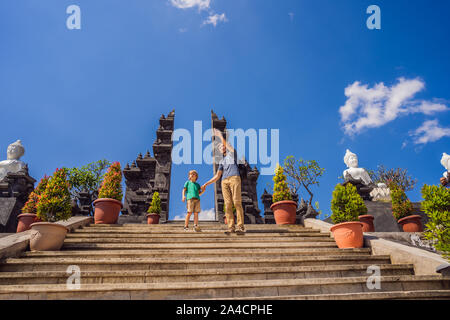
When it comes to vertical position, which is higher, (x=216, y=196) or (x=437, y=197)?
(x=216, y=196)

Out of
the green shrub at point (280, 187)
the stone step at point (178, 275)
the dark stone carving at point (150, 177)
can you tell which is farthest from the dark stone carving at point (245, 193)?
the stone step at point (178, 275)

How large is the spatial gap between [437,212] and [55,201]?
24.6 ft

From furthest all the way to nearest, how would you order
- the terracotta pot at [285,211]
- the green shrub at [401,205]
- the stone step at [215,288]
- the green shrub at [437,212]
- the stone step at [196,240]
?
the green shrub at [401,205] → the terracotta pot at [285,211] → the stone step at [196,240] → the green shrub at [437,212] → the stone step at [215,288]

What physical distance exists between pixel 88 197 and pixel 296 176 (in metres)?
19.2

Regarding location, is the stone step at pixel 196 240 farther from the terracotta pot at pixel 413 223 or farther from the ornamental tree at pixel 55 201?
the terracotta pot at pixel 413 223

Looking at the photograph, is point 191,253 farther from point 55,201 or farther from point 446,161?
point 446,161

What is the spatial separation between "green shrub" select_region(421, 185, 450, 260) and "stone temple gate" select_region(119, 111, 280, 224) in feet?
32.9

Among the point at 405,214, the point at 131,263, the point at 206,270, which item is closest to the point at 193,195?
the point at 131,263

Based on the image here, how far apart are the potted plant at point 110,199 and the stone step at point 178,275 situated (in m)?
4.50

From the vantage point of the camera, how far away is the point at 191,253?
197 inches

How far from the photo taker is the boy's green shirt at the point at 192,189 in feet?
23.0

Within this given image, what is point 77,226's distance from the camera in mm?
7145
